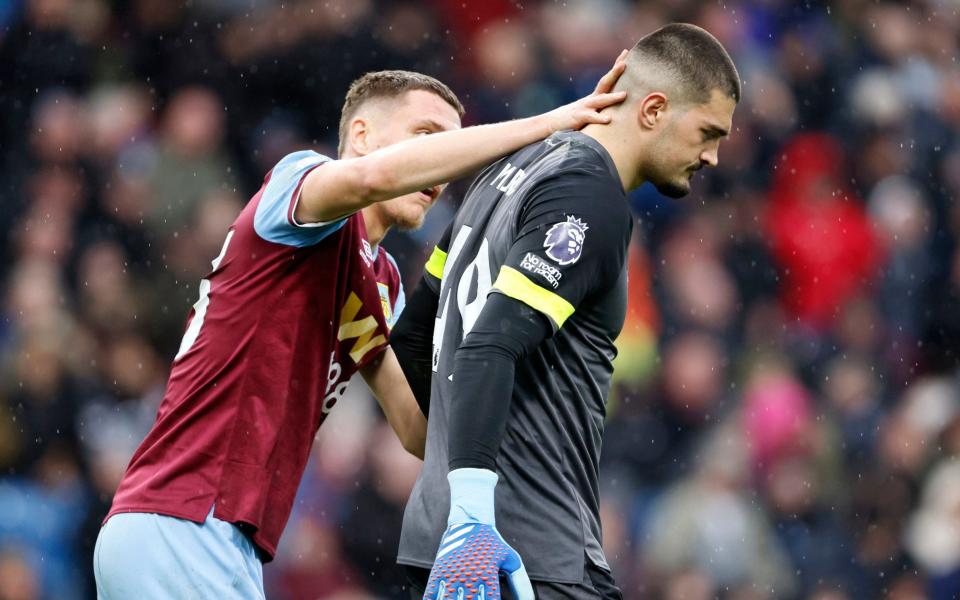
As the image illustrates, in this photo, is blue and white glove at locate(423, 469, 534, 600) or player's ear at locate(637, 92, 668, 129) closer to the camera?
blue and white glove at locate(423, 469, 534, 600)

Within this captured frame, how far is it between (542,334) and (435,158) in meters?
0.55

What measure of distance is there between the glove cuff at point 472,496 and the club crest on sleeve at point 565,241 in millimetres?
445

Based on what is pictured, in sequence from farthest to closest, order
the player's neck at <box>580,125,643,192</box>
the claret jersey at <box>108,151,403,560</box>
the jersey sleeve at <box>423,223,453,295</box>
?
the jersey sleeve at <box>423,223,453,295</box>
the claret jersey at <box>108,151,403,560</box>
the player's neck at <box>580,125,643,192</box>

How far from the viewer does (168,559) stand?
298 centimetres

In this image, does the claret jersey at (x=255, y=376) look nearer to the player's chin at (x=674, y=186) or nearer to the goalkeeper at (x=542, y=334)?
the goalkeeper at (x=542, y=334)

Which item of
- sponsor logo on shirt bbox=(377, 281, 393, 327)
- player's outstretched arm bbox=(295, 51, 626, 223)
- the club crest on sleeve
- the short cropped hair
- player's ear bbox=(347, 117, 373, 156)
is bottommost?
the club crest on sleeve

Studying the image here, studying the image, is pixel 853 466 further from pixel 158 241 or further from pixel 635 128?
pixel 635 128

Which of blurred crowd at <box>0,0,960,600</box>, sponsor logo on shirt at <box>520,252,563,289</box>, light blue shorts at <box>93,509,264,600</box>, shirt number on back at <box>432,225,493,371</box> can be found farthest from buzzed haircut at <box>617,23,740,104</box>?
blurred crowd at <box>0,0,960,600</box>

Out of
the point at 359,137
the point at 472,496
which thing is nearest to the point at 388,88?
the point at 359,137

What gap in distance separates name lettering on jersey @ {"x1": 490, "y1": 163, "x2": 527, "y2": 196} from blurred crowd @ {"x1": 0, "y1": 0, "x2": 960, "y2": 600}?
3132 millimetres

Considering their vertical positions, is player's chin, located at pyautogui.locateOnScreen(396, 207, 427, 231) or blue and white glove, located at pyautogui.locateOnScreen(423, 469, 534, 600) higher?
player's chin, located at pyautogui.locateOnScreen(396, 207, 427, 231)

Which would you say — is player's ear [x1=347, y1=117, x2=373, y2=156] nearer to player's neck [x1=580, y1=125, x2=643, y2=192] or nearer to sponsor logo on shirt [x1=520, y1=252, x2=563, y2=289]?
player's neck [x1=580, y1=125, x2=643, y2=192]

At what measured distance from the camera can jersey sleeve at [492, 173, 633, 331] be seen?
254 cm

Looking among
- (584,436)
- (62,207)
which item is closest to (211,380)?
(584,436)
